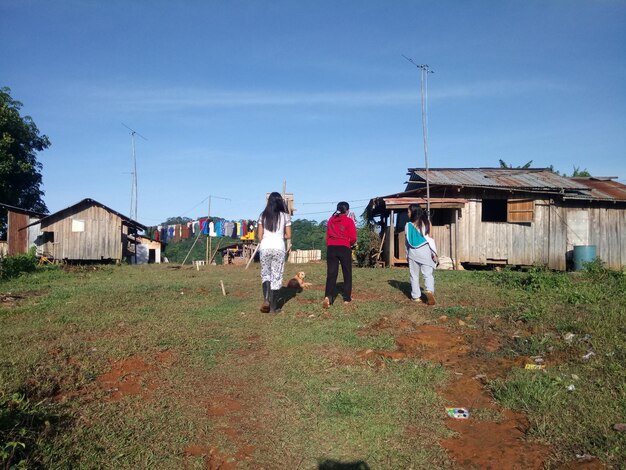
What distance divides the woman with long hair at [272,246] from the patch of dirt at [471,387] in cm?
165

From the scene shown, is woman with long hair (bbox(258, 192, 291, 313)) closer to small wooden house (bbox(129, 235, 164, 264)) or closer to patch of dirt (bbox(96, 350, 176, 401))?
patch of dirt (bbox(96, 350, 176, 401))

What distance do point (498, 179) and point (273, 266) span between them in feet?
44.8

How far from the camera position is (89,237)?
80.8 feet

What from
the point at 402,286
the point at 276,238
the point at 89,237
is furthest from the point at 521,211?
the point at 89,237

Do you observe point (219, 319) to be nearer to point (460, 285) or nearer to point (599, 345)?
point (599, 345)

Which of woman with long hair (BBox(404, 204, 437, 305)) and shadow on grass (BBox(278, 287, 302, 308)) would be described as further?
shadow on grass (BBox(278, 287, 302, 308))

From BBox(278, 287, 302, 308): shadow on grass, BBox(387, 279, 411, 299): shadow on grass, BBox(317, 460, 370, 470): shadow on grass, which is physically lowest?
BBox(317, 460, 370, 470): shadow on grass

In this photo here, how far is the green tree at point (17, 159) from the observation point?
25.2 meters

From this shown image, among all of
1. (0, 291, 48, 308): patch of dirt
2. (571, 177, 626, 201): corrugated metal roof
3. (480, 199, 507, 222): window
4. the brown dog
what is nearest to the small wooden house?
(0, 291, 48, 308): patch of dirt

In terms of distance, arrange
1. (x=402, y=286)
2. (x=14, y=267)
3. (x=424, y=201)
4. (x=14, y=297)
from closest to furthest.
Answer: (x=14, y=297) < (x=402, y=286) < (x=14, y=267) < (x=424, y=201)

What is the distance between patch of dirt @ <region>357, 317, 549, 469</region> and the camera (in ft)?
9.53

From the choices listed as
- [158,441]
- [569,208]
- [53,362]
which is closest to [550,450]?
[158,441]

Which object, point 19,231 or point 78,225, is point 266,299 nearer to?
point 78,225

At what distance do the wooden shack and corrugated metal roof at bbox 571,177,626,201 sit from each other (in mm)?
22372
